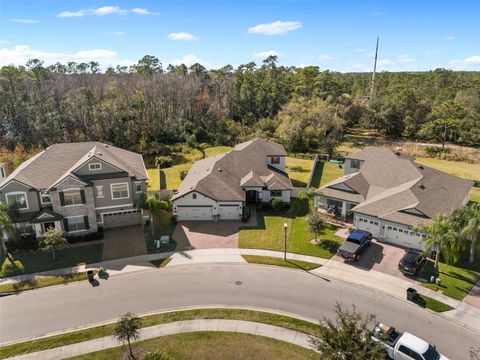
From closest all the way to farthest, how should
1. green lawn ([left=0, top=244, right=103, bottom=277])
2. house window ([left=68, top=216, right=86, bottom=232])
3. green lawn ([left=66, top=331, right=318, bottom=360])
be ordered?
green lawn ([left=66, top=331, right=318, bottom=360]) < green lawn ([left=0, top=244, right=103, bottom=277]) < house window ([left=68, top=216, right=86, bottom=232])

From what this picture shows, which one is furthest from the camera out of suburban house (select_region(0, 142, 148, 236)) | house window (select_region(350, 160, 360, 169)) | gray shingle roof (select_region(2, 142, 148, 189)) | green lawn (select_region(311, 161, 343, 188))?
green lawn (select_region(311, 161, 343, 188))

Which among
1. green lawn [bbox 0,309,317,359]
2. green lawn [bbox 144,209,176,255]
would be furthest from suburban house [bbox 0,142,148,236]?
green lawn [bbox 0,309,317,359]

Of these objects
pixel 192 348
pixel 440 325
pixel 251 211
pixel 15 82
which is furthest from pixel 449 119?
pixel 15 82

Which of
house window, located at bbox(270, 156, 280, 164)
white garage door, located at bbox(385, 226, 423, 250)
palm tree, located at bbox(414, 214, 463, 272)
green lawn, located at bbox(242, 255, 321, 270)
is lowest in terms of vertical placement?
green lawn, located at bbox(242, 255, 321, 270)

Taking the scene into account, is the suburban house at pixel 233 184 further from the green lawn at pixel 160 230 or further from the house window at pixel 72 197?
the house window at pixel 72 197

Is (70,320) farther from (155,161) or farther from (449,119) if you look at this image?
(449,119)

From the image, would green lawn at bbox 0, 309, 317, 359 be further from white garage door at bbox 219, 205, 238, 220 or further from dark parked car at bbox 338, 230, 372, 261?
white garage door at bbox 219, 205, 238, 220

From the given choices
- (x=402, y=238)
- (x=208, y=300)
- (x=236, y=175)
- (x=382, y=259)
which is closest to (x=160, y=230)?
(x=236, y=175)

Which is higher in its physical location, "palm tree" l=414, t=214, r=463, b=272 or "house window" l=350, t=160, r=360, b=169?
"house window" l=350, t=160, r=360, b=169
